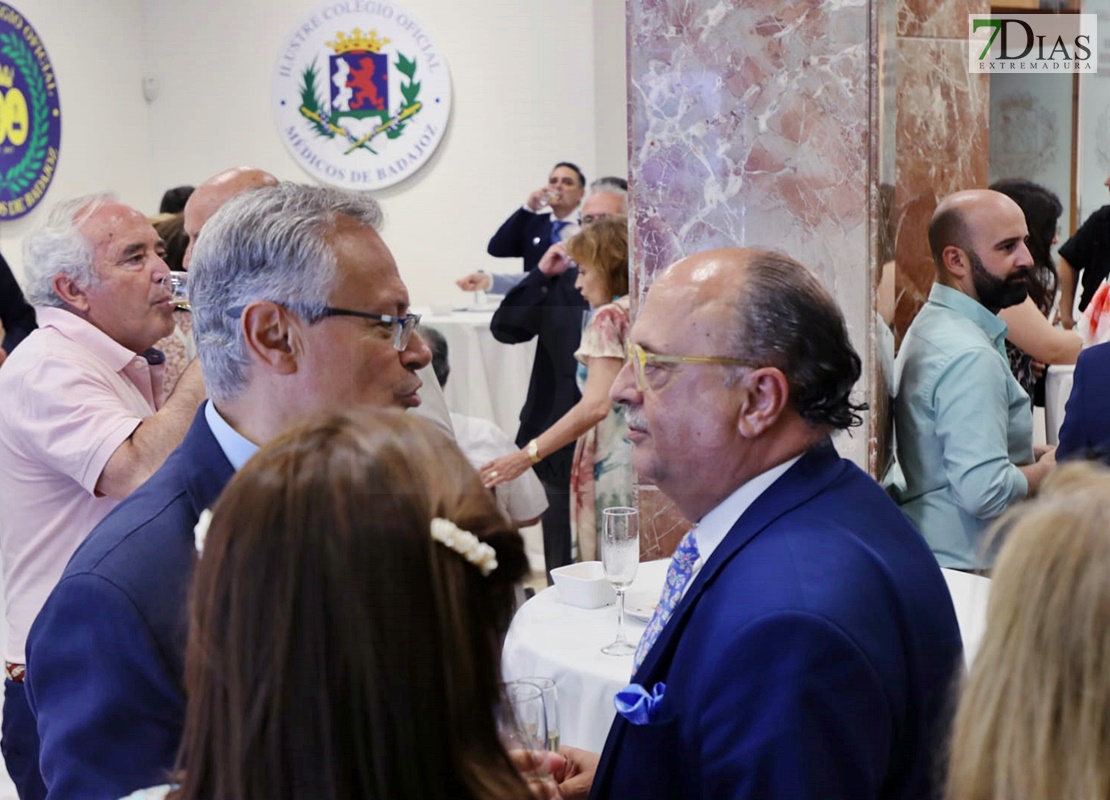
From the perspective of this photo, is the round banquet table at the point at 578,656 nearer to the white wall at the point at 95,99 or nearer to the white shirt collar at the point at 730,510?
the white shirt collar at the point at 730,510

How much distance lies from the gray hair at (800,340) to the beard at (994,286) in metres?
1.62

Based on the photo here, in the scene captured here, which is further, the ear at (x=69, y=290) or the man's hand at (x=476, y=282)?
the man's hand at (x=476, y=282)

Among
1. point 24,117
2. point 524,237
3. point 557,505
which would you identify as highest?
point 24,117

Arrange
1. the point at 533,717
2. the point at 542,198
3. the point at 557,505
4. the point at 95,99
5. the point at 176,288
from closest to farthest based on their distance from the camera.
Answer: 1. the point at 533,717
2. the point at 176,288
3. the point at 557,505
4. the point at 542,198
5. the point at 95,99

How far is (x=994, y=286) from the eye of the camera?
307 cm

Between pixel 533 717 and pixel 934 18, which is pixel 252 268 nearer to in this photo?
pixel 533 717

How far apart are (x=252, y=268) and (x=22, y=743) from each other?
1.14 meters

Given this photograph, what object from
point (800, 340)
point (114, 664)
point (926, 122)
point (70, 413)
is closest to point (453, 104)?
point (926, 122)

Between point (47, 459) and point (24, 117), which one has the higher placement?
point (24, 117)

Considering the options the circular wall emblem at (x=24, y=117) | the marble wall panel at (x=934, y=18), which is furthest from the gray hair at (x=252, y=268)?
the circular wall emblem at (x=24, y=117)

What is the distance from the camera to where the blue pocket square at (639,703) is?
1.33 m

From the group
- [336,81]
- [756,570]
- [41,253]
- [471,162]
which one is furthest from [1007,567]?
[336,81]

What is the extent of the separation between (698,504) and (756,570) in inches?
11.9

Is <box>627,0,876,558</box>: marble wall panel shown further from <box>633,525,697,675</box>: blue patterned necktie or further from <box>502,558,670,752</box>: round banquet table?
<box>633,525,697,675</box>: blue patterned necktie
